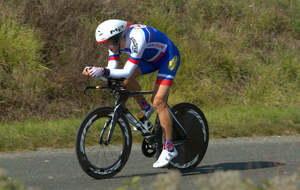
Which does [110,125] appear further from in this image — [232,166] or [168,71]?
[232,166]

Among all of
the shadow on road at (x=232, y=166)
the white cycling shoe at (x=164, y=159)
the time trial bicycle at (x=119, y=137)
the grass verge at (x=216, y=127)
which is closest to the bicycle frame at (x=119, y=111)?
the time trial bicycle at (x=119, y=137)

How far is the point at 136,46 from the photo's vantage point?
621 cm

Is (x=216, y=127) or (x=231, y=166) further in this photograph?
(x=216, y=127)

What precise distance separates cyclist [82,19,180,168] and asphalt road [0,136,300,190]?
53cm

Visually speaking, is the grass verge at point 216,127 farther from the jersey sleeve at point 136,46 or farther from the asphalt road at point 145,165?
the jersey sleeve at point 136,46

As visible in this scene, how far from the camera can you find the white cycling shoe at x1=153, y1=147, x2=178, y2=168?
260 inches

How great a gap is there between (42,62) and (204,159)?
19.9 feet

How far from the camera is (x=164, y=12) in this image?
16.1m

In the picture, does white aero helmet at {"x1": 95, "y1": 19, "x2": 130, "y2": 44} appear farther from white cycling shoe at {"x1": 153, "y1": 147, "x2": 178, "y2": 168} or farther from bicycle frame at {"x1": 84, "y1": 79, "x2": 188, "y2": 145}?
white cycling shoe at {"x1": 153, "y1": 147, "x2": 178, "y2": 168}

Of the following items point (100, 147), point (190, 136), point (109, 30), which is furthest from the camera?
point (190, 136)

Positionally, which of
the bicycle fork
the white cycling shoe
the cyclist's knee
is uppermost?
the cyclist's knee

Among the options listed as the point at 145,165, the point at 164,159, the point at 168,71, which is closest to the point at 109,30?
the point at 168,71

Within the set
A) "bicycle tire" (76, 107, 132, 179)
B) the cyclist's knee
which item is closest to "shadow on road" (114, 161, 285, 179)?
"bicycle tire" (76, 107, 132, 179)

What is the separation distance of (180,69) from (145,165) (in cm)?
617
